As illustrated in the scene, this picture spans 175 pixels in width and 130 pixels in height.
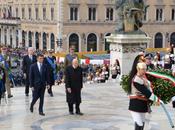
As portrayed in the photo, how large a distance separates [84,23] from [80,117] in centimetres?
5098

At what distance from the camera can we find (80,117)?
14.8m

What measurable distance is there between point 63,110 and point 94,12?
50.7 metres

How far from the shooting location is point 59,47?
6309cm

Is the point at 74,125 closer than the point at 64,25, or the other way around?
the point at 74,125

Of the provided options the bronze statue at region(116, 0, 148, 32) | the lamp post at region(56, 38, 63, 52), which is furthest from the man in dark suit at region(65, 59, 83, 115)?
the lamp post at region(56, 38, 63, 52)

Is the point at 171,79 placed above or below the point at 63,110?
above

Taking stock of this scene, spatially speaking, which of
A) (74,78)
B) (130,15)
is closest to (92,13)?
(130,15)

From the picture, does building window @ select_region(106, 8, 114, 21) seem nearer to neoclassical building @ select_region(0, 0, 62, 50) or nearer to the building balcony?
neoclassical building @ select_region(0, 0, 62, 50)

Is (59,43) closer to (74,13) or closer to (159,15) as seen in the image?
(74,13)

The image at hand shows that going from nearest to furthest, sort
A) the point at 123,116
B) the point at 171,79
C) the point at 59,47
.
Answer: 1. the point at 171,79
2. the point at 123,116
3. the point at 59,47

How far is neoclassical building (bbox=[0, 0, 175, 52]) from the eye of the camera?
64.9 m

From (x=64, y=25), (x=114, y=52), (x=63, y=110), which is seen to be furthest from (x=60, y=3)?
(x=63, y=110)

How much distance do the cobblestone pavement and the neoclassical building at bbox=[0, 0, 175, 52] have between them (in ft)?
140

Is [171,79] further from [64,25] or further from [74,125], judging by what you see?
[64,25]
